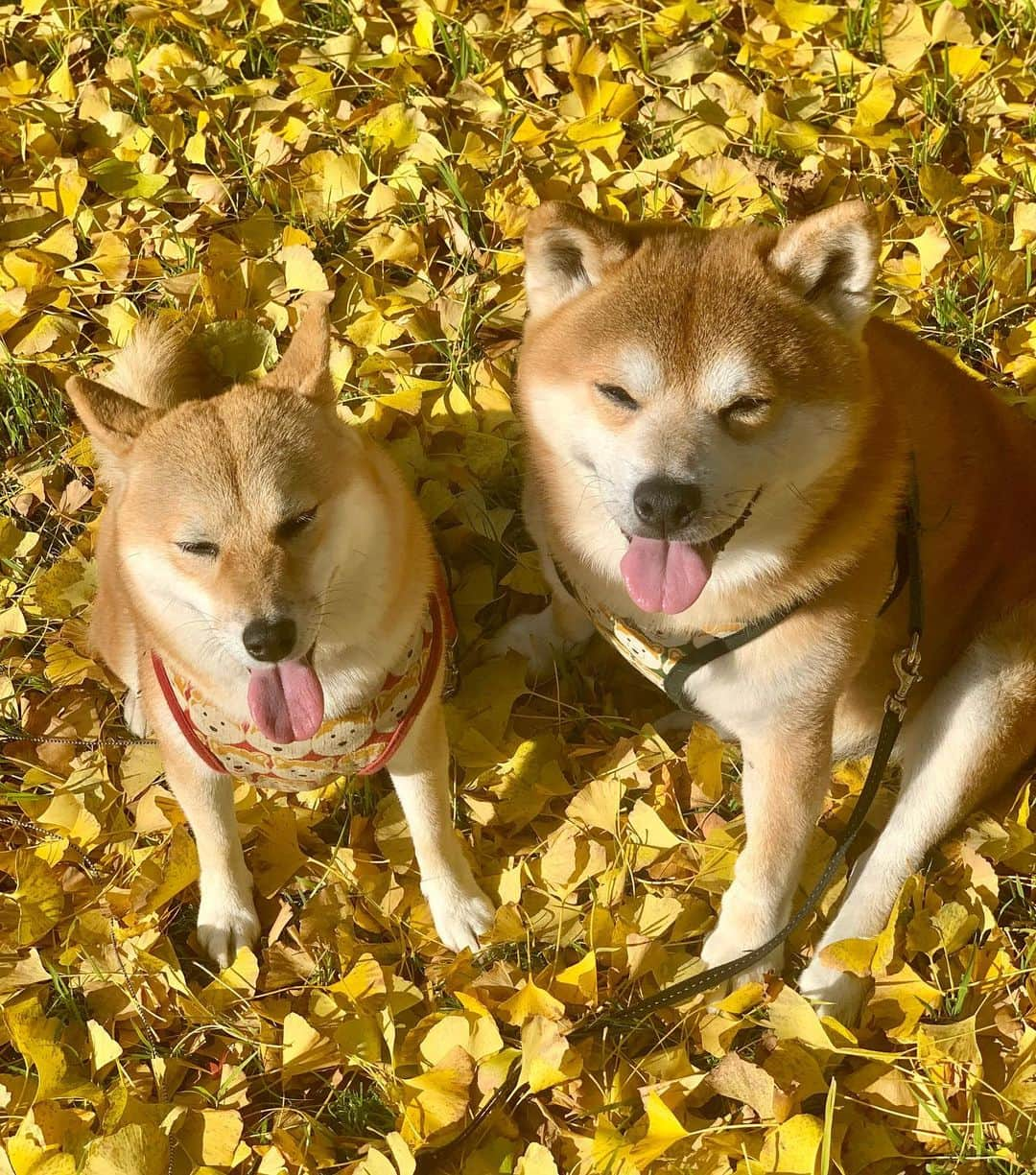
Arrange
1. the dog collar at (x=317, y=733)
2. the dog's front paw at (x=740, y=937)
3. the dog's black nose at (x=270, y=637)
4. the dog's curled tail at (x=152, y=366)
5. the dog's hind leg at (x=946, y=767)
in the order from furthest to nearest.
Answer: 1. the dog's curled tail at (x=152, y=366)
2. the dog's front paw at (x=740, y=937)
3. the dog's hind leg at (x=946, y=767)
4. the dog collar at (x=317, y=733)
5. the dog's black nose at (x=270, y=637)

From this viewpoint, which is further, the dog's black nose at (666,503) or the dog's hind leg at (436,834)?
the dog's hind leg at (436,834)

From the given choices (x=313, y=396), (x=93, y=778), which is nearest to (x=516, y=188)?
(x=313, y=396)

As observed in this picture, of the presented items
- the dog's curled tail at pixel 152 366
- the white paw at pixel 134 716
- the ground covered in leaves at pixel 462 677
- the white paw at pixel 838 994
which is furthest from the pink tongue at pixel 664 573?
the white paw at pixel 134 716

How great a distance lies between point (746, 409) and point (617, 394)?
0.78 feet

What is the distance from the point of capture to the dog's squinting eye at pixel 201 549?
1.96m

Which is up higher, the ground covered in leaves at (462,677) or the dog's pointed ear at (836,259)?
the dog's pointed ear at (836,259)

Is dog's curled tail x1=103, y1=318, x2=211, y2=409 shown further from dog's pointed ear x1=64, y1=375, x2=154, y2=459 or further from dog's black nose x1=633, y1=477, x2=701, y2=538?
dog's black nose x1=633, y1=477, x2=701, y2=538

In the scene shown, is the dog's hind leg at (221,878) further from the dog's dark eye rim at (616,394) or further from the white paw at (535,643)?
the dog's dark eye rim at (616,394)

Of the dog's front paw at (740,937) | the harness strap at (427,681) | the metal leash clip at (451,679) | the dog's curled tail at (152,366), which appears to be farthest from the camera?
the metal leash clip at (451,679)

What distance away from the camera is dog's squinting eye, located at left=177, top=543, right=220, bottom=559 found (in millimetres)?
1962

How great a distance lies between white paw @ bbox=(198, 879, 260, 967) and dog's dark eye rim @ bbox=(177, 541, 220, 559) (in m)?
0.91

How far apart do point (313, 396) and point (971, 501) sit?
56.3 inches

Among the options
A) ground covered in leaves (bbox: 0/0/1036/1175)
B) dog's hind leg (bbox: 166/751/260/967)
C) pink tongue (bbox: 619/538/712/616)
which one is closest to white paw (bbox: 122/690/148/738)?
ground covered in leaves (bbox: 0/0/1036/1175)

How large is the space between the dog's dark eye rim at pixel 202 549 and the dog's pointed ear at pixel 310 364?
0.37m
